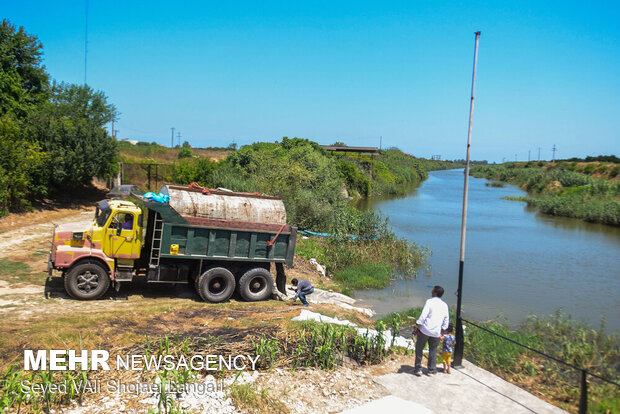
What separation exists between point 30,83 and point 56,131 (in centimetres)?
636

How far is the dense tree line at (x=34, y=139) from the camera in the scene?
71.7 feet

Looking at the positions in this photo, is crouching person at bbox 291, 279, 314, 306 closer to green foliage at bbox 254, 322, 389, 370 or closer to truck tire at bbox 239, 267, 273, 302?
truck tire at bbox 239, 267, 273, 302

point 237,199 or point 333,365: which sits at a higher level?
point 237,199

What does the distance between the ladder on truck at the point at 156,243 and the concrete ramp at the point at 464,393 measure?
638 cm

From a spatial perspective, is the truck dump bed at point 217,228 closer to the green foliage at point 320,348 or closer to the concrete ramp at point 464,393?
the green foliage at point 320,348

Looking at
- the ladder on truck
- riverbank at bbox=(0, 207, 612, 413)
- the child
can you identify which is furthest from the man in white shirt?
the ladder on truck

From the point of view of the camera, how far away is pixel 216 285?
40.7 feet

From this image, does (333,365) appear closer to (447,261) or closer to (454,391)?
(454,391)

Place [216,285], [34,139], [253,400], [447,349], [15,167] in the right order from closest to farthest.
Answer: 1. [253,400]
2. [447,349]
3. [216,285]
4. [15,167]
5. [34,139]

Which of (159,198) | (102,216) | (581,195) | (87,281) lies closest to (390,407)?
(159,198)

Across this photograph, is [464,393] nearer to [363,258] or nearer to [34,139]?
[363,258]

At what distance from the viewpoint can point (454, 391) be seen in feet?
25.6

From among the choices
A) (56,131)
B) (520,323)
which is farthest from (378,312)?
(56,131)

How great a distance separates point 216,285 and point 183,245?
1.45 metres
